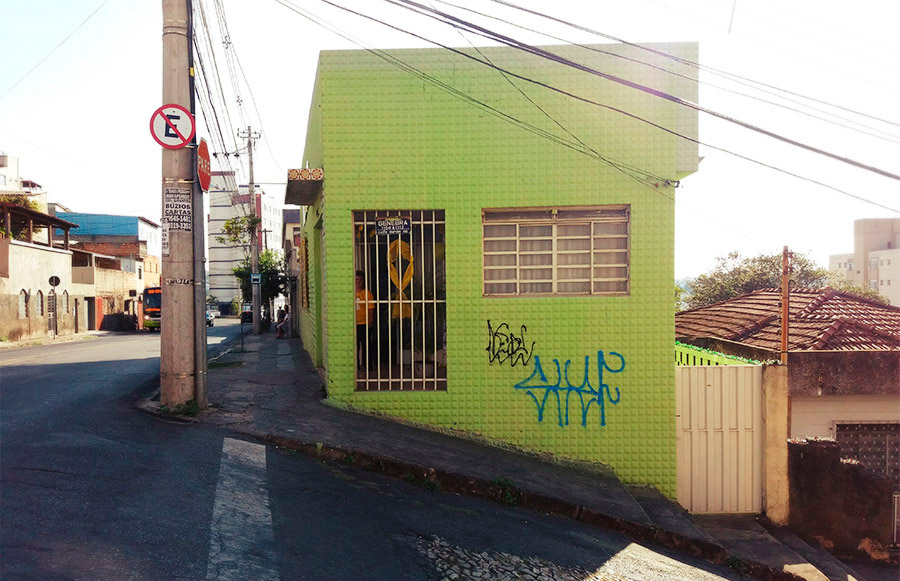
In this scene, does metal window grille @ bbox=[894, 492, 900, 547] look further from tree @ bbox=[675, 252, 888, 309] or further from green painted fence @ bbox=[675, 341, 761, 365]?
tree @ bbox=[675, 252, 888, 309]

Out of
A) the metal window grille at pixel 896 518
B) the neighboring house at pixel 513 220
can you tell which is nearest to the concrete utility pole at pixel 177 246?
the neighboring house at pixel 513 220

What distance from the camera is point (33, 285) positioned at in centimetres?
2736

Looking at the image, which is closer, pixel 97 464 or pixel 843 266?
pixel 97 464

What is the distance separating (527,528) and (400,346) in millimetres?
3066

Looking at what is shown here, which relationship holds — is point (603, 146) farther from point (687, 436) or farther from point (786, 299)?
point (687, 436)

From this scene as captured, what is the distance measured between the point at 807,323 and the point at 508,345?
5.36 m

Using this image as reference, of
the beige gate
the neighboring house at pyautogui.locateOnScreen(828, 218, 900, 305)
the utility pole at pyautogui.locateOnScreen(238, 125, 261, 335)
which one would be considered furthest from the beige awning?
the neighboring house at pyautogui.locateOnScreen(828, 218, 900, 305)

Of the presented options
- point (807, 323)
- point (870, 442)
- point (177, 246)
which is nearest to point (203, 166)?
point (177, 246)

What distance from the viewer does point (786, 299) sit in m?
7.95

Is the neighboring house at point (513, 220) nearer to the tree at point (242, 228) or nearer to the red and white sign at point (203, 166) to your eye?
the red and white sign at point (203, 166)

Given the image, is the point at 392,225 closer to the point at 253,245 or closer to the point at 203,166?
the point at 203,166

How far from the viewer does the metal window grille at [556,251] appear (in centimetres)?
789

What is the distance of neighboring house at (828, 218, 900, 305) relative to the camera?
64875mm

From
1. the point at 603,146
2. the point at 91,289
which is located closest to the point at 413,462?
the point at 603,146
